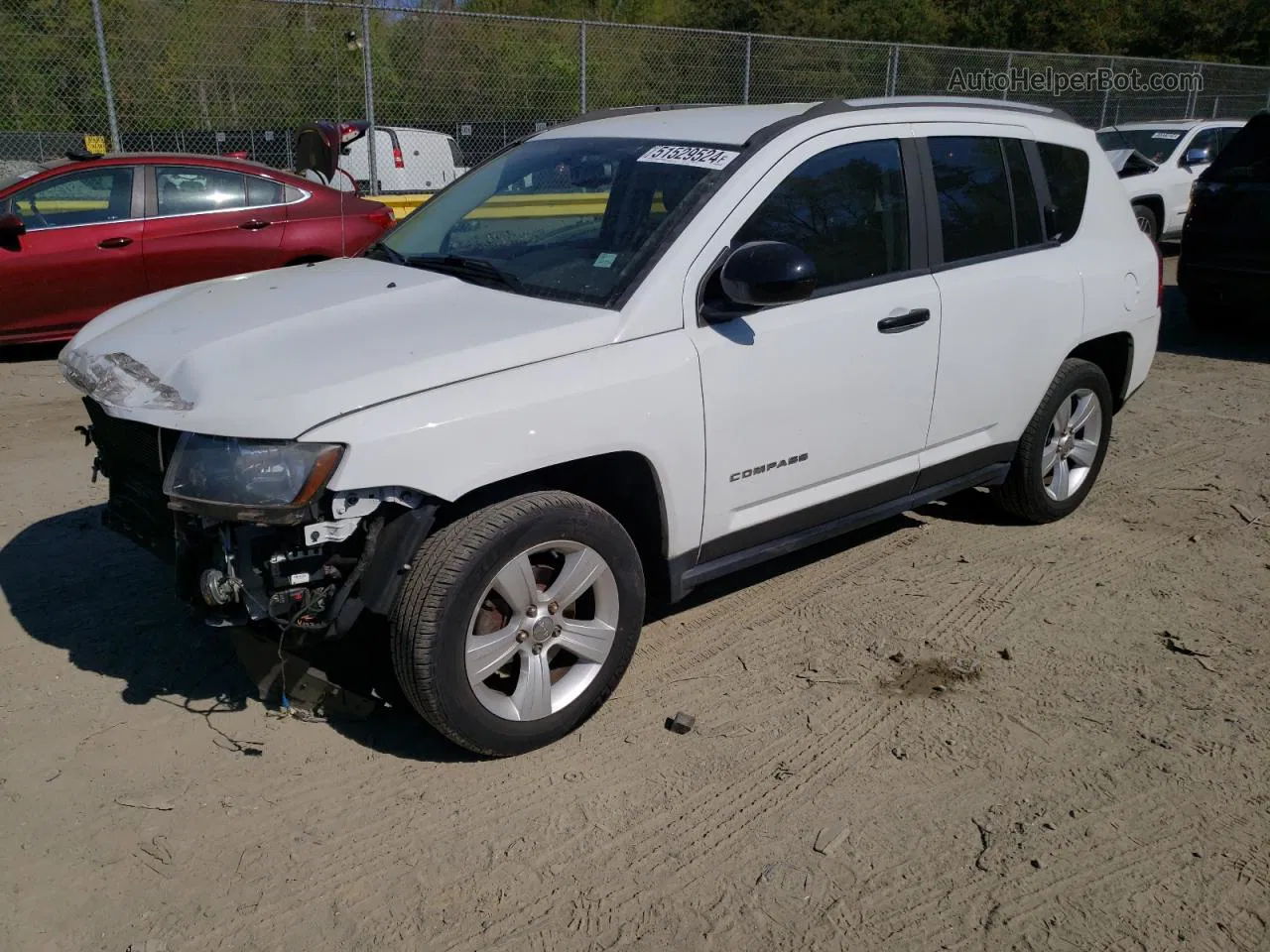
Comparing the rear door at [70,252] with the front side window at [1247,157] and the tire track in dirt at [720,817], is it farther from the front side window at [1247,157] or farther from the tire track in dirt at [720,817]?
the front side window at [1247,157]

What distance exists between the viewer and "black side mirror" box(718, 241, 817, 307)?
351cm

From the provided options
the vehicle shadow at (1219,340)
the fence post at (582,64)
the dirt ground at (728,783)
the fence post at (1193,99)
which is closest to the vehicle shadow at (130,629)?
the dirt ground at (728,783)

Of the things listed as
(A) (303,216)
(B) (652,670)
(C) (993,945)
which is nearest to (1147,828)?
(C) (993,945)

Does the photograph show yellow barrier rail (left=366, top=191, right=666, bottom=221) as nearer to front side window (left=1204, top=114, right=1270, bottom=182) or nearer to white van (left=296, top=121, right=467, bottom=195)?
front side window (left=1204, top=114, right=1270, bottom=182)

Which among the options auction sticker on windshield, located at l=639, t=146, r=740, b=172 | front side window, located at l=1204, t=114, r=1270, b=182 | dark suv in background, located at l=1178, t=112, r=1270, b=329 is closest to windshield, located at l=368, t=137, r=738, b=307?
auction sticker on windshield, located at l=639, t=146, r=740, b=172

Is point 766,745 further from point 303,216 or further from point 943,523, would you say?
point 303,216

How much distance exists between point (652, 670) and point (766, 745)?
60 centimetres

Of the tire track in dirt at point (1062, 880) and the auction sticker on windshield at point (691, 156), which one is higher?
the auction sticker on windshield at point (691, 156)

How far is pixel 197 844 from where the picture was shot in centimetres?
312

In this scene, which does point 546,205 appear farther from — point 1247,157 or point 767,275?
point 1247,157

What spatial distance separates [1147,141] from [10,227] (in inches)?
508

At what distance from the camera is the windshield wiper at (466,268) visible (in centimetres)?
386

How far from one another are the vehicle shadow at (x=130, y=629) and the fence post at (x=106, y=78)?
251 inches

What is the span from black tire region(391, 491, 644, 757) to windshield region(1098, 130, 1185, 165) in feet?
41.7
